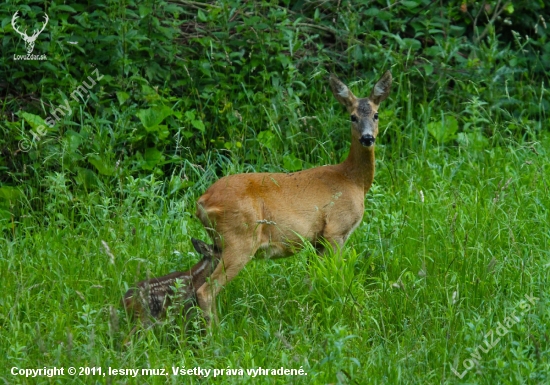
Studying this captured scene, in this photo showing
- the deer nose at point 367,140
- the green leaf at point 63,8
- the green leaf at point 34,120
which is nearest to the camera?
the deer nose at point 367,140

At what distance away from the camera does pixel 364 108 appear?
20.9 ft

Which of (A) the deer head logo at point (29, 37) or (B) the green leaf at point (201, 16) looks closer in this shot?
(A) the deer head logo at point (29, 37)

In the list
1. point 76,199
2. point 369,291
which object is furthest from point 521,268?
point 76,199

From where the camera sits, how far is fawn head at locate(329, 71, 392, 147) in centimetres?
623

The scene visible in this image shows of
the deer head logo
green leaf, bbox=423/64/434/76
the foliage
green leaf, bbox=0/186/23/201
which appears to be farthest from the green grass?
the deer head logo

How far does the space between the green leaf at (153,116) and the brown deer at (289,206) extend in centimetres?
153

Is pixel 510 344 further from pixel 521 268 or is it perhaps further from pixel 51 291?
pixel 51 291

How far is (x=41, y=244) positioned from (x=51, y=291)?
0.83 metres

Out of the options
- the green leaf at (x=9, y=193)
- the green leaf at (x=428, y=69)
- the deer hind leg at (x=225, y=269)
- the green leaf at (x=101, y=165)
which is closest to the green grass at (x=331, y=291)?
the deer hind leg at (x=225, y=269)

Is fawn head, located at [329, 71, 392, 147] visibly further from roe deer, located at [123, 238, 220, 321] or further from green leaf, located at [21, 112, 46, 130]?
green leaf, located at [21, 112, 46, 130]

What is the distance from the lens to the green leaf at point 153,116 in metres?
7.34

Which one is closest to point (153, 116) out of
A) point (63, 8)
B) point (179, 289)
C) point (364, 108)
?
point (63, 8)

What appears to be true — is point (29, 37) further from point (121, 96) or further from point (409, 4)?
point (409, 4)

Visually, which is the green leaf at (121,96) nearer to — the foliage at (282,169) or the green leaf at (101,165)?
the foliage at (282,169)
